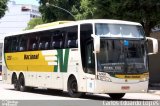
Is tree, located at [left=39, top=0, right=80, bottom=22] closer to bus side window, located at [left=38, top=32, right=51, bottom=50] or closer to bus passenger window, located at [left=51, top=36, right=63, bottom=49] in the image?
bus side window, located at [left=38, top=32, right=51, bottom=50]

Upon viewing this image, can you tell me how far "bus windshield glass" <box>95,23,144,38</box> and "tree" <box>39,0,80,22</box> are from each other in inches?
1387

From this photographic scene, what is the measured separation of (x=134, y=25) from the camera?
2136cm

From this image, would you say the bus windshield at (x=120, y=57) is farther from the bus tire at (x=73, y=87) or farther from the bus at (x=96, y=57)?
the bus tire at (x=73, y=87)

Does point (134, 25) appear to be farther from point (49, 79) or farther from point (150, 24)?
point (150, 24)

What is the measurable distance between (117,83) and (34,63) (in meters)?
7.06

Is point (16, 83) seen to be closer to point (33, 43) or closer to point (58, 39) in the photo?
point (33, 43)

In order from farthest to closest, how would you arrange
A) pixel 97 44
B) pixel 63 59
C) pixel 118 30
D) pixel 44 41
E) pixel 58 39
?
pixel 44 41 → pixel 58 39 → pixel 63 59 → pixel 118 30 → pixel 97 44

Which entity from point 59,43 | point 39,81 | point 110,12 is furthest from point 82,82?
point 110,12

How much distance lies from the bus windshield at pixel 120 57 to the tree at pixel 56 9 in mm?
36002

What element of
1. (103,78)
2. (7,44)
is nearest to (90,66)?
(103,78)

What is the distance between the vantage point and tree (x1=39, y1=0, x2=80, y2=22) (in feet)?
186

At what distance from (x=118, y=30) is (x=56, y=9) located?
3667 cm

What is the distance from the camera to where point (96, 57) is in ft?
65.4

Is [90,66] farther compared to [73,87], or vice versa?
[73,87]
